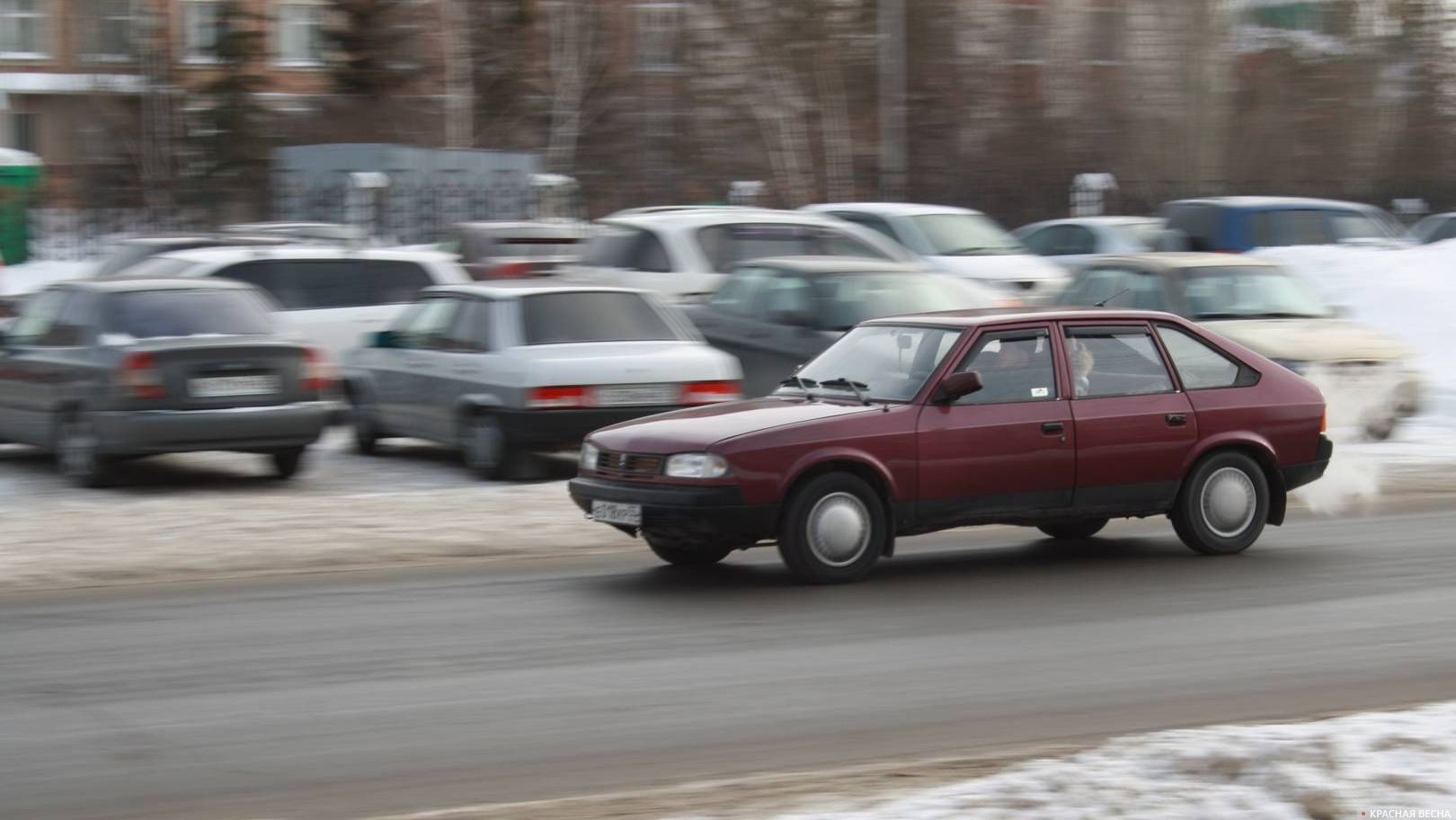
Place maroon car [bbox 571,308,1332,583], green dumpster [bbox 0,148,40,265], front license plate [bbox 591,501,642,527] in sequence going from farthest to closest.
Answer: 1. green dumpster [bbox 0,148,40,265]
2. front license plate [bbox 591,501,642,527]
3. maroon car [bbox 571,308,1332,583]

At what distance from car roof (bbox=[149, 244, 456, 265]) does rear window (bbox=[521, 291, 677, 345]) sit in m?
4.01

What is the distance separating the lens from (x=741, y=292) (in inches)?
692

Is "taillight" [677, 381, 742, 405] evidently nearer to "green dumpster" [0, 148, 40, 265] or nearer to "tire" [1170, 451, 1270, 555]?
"tire" [1170, 451, 1270, 555]

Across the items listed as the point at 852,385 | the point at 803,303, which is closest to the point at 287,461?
the point at 803,303

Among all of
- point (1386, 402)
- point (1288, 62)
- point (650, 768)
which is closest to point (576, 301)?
point (1386, 402)

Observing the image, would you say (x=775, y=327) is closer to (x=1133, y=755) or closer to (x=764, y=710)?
(x=764, y=710)

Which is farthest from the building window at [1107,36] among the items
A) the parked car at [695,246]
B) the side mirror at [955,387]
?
the side mirror at [955,387]

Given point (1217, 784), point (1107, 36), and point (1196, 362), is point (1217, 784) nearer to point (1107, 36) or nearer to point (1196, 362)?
point (1196, 362)

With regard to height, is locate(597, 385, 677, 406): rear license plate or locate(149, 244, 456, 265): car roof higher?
locate(149, 244, 456, 265): car roof

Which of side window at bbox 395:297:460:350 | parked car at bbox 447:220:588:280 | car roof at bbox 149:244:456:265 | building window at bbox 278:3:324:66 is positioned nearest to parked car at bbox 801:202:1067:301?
parked car at bbox 447:220:588:280

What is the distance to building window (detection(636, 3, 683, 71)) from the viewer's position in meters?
57.4

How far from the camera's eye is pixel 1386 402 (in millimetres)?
16453

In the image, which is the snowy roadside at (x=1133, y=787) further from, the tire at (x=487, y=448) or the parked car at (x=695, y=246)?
the parked car at (x=695, y=246)

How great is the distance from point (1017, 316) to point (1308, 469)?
199cm
